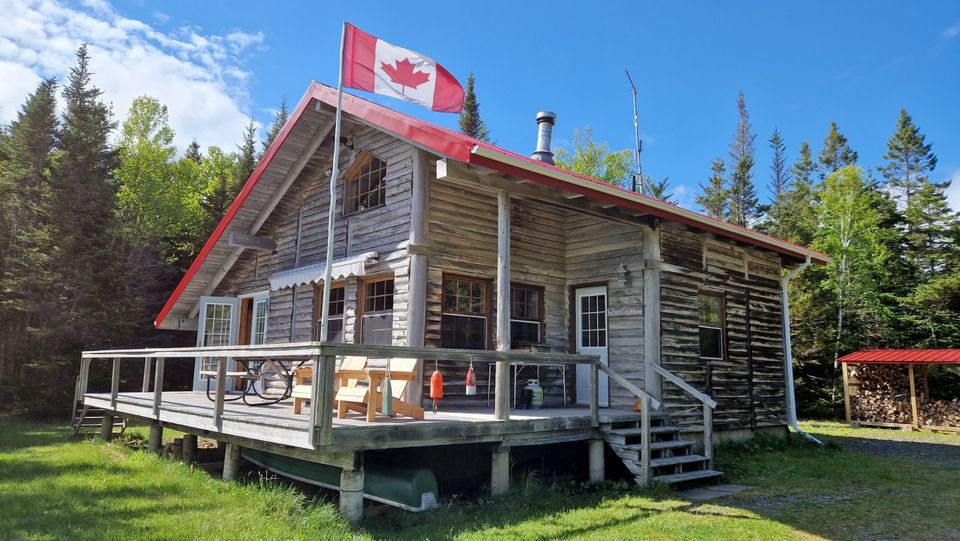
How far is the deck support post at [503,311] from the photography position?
6.84 m

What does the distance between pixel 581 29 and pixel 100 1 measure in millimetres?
13990

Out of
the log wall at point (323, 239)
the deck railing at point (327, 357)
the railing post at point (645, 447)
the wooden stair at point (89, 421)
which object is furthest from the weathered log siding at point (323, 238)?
the wooden stair at point (89, 421)

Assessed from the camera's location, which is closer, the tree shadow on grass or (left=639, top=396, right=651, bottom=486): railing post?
(left=639, top=396, right=651, bottom=486): railing post

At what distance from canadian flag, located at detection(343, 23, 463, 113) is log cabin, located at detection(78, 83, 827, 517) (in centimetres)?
41

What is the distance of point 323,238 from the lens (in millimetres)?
11141

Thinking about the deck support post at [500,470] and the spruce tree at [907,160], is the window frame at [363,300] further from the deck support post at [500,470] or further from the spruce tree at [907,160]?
the spruce tree at [907,160]

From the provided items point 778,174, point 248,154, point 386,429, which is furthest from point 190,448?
point 778,174

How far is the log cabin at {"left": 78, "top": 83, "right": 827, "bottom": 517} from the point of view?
7.18m

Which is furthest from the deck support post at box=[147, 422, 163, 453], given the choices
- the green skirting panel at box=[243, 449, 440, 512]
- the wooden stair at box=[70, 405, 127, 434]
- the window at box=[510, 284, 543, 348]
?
the window at box=[510, 284, 543, 348]

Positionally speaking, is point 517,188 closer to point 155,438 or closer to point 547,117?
point 547,117

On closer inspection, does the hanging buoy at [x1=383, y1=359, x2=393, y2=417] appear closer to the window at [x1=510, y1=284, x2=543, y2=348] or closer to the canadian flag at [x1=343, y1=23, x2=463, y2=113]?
the window at [x1=510, y1=284, x2=543, y2=348]

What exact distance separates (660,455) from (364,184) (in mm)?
6129

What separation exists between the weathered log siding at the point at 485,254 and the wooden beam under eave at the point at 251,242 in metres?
4.95

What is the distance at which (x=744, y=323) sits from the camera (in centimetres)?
1128
